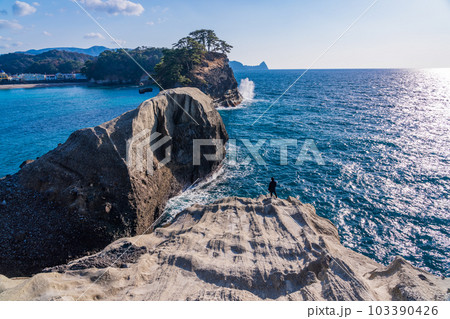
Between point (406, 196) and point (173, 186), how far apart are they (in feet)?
67.5

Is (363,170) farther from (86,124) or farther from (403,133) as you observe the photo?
(86,124)

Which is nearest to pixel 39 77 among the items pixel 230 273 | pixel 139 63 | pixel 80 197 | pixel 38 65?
pixel 38 65

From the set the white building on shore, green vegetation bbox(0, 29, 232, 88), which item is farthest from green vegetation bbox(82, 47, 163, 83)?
the white building on shore

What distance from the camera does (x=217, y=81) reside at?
59188mm

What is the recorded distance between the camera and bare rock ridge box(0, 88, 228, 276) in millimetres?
12844

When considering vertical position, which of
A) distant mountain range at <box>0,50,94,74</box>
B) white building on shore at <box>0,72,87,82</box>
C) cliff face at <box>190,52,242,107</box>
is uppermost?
distant mountain range at <box>0,50,94,74</box>

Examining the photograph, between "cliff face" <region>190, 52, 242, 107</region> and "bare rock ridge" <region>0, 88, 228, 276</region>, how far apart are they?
40258 millimetres

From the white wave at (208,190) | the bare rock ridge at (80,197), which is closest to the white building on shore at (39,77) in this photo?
the white wave at (208,190)

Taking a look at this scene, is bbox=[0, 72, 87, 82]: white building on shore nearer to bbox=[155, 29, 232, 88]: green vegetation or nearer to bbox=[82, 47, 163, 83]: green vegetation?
bbox=[82, 47, 163, 83]: green vegetation

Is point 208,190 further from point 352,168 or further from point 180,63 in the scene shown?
point 180,63

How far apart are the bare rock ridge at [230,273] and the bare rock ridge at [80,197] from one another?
10.7ft

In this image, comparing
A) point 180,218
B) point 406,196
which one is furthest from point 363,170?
point 180,218

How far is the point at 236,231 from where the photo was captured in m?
12.6

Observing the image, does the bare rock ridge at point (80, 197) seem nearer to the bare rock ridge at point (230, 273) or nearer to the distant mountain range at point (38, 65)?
the bare rock ridge at point (230, 273)
